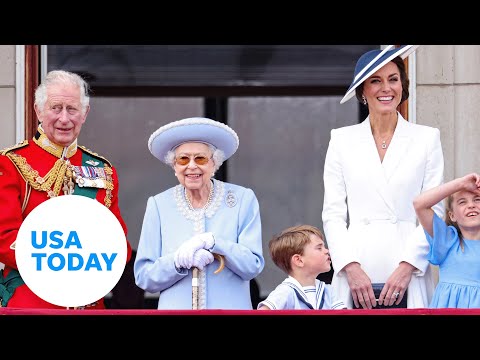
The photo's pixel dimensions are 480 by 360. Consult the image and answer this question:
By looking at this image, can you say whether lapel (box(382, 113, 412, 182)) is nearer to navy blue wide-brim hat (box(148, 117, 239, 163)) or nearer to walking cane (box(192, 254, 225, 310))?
navy blue wide-brim hat (box(148, 117, 239, 163))

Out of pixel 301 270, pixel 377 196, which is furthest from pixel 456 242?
pixel 301 270

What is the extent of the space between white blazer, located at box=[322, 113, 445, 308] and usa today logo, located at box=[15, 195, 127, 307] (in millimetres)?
979

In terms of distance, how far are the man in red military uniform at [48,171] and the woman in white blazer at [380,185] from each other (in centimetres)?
92

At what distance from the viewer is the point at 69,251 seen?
5750 millimetres

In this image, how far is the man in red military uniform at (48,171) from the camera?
19.4 ft

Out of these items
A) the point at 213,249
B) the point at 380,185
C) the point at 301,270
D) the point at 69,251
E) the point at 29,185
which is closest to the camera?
the point at 69,251

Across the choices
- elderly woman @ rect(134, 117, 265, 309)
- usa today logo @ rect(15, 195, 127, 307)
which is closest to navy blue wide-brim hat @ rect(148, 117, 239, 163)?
elderly woman @ rect(134, 117, 265, 309)

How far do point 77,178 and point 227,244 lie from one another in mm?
700

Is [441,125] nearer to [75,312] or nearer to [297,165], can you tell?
[297,165]

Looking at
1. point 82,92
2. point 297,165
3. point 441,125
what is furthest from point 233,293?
point 297,165

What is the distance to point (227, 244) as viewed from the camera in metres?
5.89

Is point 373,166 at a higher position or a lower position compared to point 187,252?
higher

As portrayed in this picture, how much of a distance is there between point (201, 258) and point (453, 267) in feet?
3.41

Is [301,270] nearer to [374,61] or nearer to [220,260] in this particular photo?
[220,260]
